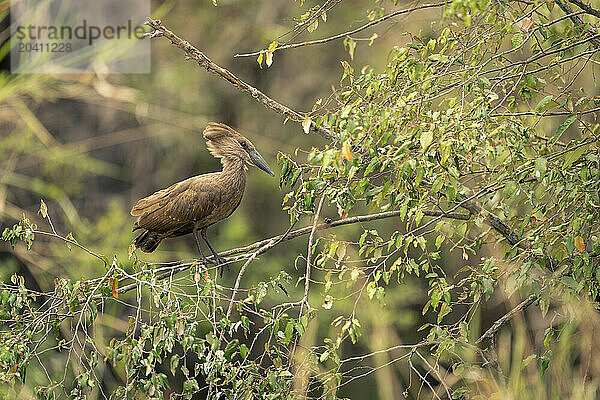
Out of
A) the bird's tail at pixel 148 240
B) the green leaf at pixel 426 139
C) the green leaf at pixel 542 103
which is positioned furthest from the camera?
the bird's tail at pixel 148 240

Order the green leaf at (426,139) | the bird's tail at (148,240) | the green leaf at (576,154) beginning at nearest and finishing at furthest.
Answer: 1. the green leaf at (426,139)
2. the green leaf at (576,154)
3. the bird's tail at (148,240)

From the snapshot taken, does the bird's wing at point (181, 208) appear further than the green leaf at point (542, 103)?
Yes

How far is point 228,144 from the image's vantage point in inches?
102

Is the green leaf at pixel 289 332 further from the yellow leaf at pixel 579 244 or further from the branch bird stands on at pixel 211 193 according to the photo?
the yellow leaf at pixel 579 244

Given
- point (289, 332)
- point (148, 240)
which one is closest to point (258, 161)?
point (148, 240)

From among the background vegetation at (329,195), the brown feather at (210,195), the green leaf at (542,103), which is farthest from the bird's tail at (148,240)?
the green leaf at (542,103)

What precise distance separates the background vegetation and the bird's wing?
14cm

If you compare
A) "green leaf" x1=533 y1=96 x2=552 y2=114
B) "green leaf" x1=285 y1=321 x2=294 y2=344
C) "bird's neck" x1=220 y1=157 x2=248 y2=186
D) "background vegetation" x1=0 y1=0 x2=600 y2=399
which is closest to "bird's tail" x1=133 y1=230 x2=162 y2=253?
"background vegetation" x1=0 y1=0 x2=600 y2=399

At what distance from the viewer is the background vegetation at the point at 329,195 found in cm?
225

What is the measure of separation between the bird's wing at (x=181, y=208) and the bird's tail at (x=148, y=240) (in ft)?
0.16

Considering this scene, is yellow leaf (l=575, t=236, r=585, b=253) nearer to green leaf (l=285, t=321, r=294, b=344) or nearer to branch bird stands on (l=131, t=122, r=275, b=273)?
green leaf (l=285, t=321, r=294, b=344)

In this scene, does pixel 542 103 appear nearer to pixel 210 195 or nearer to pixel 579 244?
pixel 579 244

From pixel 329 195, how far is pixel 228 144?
1.24ft

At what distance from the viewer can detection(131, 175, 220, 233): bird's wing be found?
2600 millimetres
